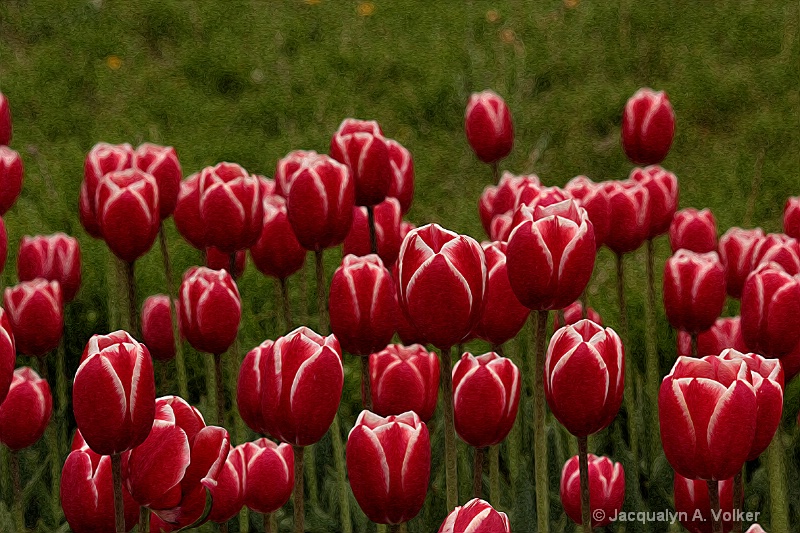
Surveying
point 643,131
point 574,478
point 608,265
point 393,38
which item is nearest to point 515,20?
point 393,38

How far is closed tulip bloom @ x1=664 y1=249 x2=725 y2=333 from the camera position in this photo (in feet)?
5.51

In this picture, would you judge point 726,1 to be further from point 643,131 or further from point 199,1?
point 643,131

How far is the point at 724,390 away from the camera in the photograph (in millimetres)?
1097

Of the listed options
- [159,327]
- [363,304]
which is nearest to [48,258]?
[159,327]

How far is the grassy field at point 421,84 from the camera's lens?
3760 mm

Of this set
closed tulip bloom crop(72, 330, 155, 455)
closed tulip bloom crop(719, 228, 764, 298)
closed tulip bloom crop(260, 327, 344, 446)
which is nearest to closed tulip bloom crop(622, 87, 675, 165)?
closed tulip bloom crop(719, 228, 764, 298)

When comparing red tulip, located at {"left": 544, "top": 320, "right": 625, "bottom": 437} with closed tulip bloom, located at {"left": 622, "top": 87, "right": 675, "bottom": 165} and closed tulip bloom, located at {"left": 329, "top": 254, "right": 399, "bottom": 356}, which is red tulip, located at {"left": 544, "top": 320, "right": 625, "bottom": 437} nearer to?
closed tulip bloom, located at {"left": 329, "top": 254, "right": 399, "bottom": 356}

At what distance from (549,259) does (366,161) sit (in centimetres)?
58

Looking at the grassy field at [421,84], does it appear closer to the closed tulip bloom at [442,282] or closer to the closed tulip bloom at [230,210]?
the closed tulip bloom at [230,210]

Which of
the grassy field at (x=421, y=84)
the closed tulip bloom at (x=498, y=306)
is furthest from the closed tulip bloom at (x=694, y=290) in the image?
the grassy field at (x=421, y=84)

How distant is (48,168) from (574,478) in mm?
2541

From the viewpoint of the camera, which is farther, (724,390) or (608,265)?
(608,265)

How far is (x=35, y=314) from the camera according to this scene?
68.1 inches

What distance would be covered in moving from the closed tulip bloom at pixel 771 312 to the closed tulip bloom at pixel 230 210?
749 mm
